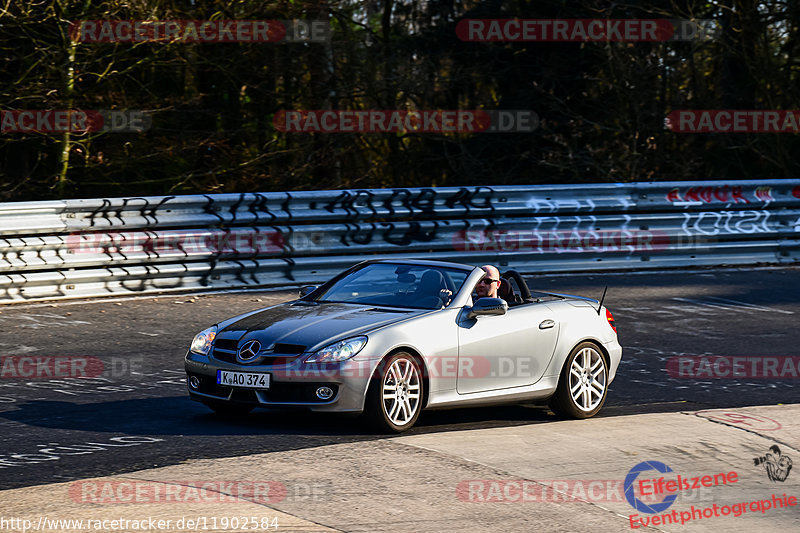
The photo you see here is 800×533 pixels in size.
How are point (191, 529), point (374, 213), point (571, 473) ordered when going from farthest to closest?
point (374, 213) < point (571, 473) < point (191, 529)

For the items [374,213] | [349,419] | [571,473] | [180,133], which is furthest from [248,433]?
[180,133]

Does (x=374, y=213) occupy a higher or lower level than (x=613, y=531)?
higher

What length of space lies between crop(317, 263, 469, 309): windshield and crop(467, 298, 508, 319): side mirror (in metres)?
0.24

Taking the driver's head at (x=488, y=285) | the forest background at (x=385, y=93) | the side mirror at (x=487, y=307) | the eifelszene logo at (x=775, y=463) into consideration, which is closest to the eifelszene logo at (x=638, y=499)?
the eifelszene logo at (x=775, y=463)

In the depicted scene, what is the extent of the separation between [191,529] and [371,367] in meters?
2.64

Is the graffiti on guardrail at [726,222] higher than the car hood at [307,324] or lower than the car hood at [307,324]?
higher

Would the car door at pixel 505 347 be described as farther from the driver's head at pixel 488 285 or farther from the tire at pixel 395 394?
the tire at pixel 395 394

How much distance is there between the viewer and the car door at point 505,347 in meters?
9.01

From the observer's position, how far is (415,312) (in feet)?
29.5

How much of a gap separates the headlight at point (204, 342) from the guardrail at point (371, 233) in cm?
612

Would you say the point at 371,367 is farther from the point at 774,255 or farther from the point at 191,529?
the point at 774,255

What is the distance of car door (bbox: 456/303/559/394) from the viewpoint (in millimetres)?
9008

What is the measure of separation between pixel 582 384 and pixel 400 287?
1.73m

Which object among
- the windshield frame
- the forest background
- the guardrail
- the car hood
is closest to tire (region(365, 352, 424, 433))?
the car hood
